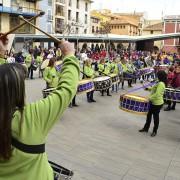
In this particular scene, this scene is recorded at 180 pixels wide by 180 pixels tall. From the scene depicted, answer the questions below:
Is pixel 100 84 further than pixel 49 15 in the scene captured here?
No

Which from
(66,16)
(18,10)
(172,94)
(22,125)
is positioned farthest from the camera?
(66,16)

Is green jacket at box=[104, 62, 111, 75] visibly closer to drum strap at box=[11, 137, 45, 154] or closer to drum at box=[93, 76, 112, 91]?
drum at box=[93, 76, 112, 91]

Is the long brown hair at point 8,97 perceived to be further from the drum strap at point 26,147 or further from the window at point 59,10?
the window at point 59,10

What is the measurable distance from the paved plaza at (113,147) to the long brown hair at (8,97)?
379 cm

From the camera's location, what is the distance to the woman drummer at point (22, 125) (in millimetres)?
1608

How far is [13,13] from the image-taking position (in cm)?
4162

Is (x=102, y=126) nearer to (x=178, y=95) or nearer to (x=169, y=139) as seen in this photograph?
(x=169, y=139)

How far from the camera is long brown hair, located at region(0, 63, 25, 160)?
1593 millimetres

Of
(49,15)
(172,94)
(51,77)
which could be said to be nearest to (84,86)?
(51,77)

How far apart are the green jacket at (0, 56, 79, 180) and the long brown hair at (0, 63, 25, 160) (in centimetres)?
6

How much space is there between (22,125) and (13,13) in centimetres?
4214

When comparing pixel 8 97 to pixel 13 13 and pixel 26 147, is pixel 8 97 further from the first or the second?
pixel 13 13

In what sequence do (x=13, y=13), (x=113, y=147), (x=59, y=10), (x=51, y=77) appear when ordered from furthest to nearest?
(x=59, y=10), (x=13, y=13), (x=51, y=77), (x=113, y=147)

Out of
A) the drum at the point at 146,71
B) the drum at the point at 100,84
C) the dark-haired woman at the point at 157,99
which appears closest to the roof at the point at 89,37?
the drum at the point at 146,71
